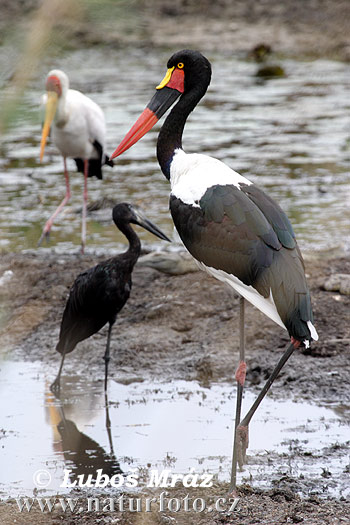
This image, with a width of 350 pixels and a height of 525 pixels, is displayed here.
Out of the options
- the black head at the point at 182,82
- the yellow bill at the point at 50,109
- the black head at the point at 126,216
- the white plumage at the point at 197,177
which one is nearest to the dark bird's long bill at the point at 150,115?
the black head at the point at 182,82

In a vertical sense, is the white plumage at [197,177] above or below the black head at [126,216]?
above

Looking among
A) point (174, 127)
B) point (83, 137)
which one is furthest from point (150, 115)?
point (83, 137)

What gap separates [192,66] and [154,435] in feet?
5.50

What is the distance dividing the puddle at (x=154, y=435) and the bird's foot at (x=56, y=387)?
3 cm

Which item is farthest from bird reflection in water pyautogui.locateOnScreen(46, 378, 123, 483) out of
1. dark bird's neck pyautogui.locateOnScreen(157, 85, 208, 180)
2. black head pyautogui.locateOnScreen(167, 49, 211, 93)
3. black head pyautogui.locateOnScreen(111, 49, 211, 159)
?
black head pyautogui.locateOnScreen(167, 49, 211, 93)

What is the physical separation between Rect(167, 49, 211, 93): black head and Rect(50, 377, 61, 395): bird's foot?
1.58 meters

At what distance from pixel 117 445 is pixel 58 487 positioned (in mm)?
474

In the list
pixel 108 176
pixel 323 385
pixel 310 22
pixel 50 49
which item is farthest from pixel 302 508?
pixel 108 176

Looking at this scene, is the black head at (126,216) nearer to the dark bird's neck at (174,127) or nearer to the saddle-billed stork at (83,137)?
the dark bird's neck at (174,127)

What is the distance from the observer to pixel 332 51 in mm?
760

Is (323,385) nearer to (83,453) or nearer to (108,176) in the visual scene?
(83,453)

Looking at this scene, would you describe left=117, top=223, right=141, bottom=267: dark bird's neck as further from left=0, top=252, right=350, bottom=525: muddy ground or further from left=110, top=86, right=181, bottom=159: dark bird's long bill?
left=110, top=86, right=181, bottom=159: dark bird's long bill

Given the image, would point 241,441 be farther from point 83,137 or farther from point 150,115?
point 83,137

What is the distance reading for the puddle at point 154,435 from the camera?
3457 mm
